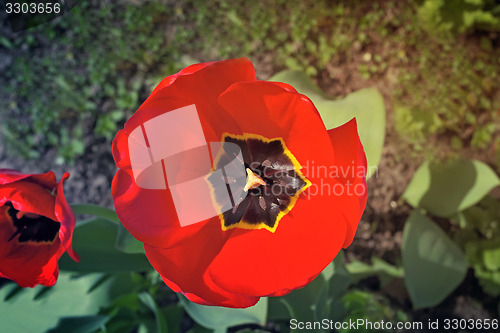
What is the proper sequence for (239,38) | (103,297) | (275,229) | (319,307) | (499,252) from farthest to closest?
(239,38)
(499,252)
(103,297)
(319,307)
(275,229)

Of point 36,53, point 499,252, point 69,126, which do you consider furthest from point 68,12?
point 499,252

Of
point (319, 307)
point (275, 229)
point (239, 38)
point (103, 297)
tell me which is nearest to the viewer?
point (275, 229)

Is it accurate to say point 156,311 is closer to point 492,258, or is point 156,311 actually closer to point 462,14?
point 492,258

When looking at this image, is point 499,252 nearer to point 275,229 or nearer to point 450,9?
point 450,9

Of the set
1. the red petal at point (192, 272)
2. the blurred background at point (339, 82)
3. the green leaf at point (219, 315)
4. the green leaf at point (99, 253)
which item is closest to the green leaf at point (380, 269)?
the blurred background at point (339, 82)

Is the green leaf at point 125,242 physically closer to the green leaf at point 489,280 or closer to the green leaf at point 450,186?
the green leaf at point 450,186

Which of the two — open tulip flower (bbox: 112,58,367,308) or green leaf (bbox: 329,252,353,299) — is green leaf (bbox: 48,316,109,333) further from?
green leaf (bbox: 329,252,353,299)

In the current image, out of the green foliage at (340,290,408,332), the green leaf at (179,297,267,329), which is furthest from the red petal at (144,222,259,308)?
the green foliage at (340,290,408,332)

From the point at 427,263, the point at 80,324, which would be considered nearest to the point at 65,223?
the point at 80,324
